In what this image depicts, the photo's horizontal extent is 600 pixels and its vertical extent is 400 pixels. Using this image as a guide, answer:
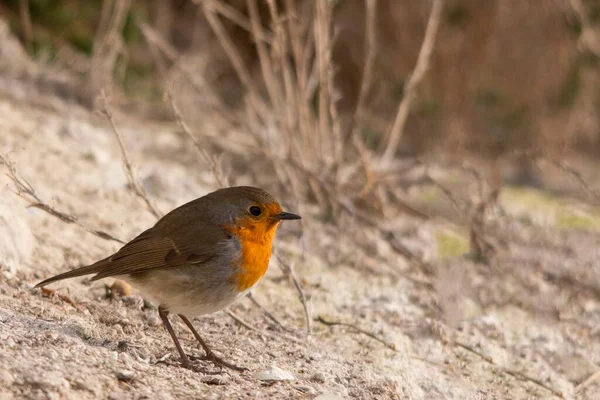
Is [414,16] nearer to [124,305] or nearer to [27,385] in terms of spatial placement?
[124,305]

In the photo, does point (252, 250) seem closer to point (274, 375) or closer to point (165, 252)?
point (165, 252)

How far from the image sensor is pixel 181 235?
378cm

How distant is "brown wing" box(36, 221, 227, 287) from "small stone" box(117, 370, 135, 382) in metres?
0.67

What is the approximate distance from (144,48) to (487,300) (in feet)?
16.5

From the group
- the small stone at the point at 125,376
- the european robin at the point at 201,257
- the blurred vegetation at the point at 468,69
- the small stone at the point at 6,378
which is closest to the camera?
the small stone at the point at 6,378

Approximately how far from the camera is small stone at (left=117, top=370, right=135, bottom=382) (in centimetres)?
305

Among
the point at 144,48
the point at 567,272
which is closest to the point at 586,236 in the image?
the point at 567,272

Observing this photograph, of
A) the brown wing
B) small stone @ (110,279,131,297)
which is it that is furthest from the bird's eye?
small stone @ (110,279,131,297)

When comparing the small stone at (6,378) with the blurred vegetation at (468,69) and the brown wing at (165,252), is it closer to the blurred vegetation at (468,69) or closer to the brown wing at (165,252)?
the brown wing at (165,252)

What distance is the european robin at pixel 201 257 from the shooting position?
361cm

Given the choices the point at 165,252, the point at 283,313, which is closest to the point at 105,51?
the point at 283,313

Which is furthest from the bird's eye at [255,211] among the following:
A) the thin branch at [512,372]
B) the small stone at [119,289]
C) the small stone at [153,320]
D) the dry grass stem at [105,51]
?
the dry grass stem at [105,51]

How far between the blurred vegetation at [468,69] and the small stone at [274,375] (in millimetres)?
4560

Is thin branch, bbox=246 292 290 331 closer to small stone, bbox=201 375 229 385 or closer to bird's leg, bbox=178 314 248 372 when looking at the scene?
bird's leg, bbox=178 314 248 372
